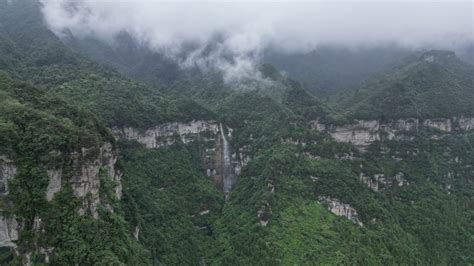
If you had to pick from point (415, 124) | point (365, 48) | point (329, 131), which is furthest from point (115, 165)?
point (365, 48)

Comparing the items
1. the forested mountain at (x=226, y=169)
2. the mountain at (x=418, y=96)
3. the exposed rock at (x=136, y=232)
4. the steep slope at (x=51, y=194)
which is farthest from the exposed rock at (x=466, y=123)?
the steep slope at (x=51, y=194)

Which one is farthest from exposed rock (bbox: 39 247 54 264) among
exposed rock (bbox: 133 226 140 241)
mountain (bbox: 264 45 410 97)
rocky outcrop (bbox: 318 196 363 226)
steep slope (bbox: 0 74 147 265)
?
mountain (bbox: 264 45 410 97)

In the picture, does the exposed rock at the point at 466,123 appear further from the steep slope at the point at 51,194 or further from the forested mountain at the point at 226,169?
the steep slope at the point at 51,194

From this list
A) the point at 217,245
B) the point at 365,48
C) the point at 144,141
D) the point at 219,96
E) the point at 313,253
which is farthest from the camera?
the point at 365,48

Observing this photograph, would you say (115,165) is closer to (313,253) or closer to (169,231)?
(169,231)

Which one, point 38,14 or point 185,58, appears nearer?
point 38,14

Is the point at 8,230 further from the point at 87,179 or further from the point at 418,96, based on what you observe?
the point at 418,96

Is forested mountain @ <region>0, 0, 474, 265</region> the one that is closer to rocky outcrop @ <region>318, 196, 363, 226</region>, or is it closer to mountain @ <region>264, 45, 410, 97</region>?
rocky outcrop @ <region>318, 196, 363, 226</region>

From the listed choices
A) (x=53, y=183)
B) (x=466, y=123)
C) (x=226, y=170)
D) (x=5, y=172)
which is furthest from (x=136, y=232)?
(x=466, y=123)
